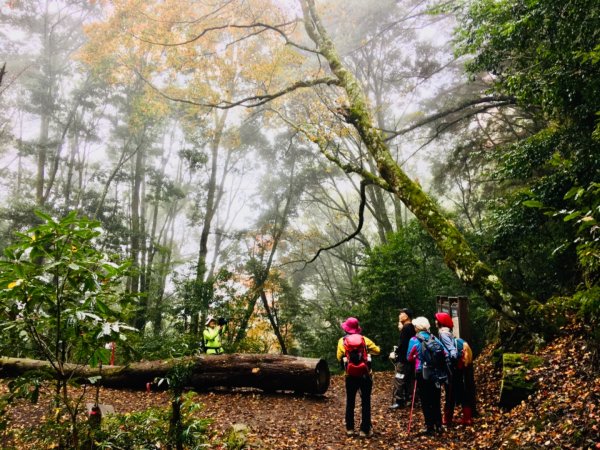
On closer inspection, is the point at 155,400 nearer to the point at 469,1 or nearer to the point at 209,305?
the point at 209,305

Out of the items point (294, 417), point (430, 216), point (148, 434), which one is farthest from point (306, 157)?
point (148, 434)

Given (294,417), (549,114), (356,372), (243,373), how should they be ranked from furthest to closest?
(243,373) < (549,114) < (294,417) < (356,372)

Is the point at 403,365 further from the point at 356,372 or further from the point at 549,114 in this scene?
the point at 549,114

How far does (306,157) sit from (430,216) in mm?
12660

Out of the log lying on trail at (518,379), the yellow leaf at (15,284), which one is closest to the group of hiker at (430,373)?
the log lying on trail at (518,379)

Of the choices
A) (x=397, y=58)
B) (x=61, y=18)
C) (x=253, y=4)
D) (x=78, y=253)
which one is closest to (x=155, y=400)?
(x=78, y=253)

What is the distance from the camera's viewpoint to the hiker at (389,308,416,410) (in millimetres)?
6199

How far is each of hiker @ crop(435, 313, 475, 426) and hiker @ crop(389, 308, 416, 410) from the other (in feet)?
3.21

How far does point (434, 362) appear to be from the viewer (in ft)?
16.4

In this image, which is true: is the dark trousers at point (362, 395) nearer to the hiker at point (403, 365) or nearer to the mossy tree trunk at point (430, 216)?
the hiker at point (403, 365)

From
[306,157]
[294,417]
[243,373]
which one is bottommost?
[294,417]

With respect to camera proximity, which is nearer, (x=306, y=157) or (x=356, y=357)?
Answer: (x=356, y=357)

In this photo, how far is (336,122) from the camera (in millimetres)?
14094

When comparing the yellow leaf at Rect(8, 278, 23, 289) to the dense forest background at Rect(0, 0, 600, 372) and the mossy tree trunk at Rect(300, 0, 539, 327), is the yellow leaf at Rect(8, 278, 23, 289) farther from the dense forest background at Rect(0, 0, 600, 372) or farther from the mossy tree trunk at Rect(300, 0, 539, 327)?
the mossy tree trunk at Rect(300, 0, 539, 327)
